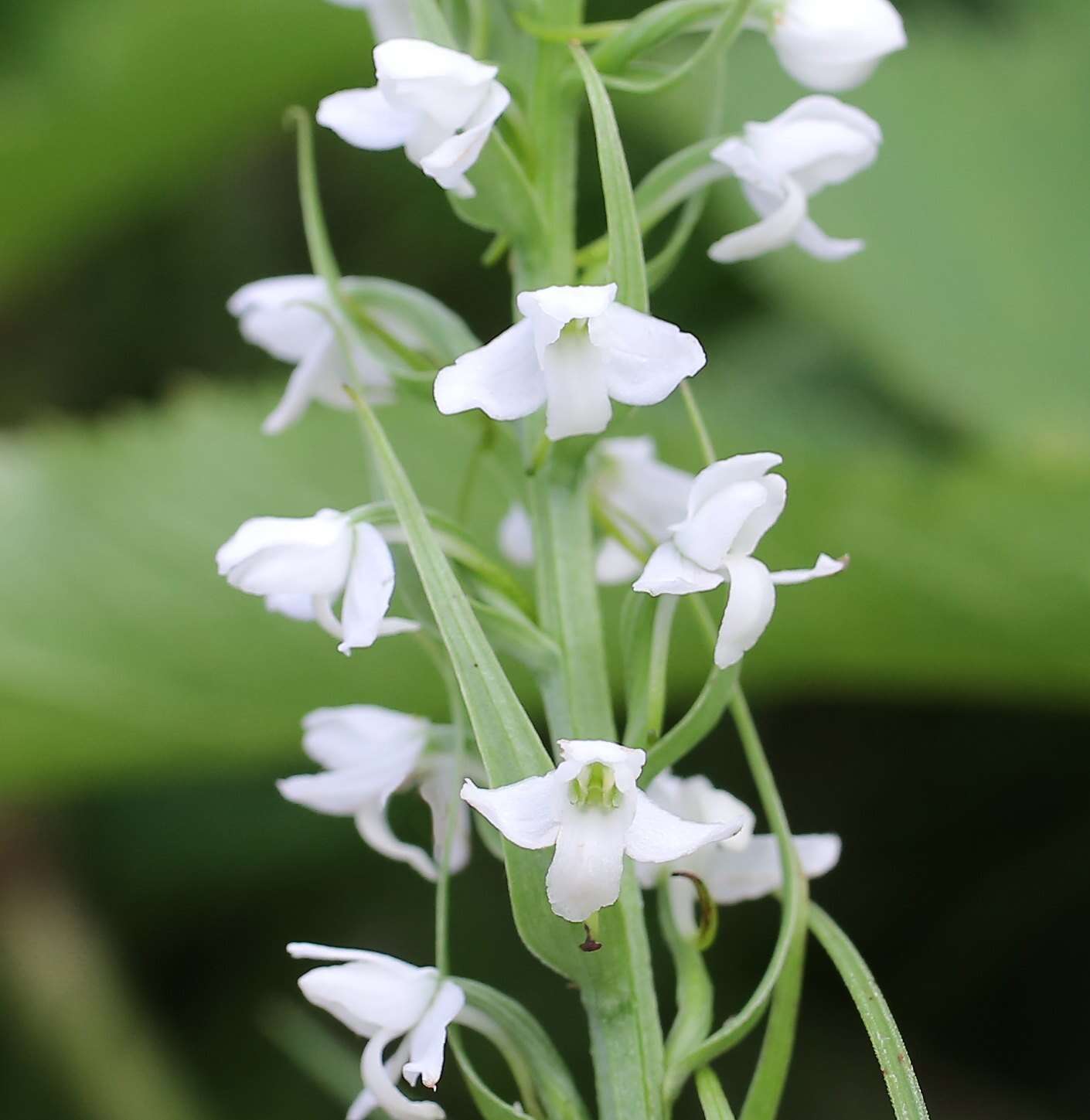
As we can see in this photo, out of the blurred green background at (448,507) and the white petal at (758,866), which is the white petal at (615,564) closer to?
the white petal at (758,866)

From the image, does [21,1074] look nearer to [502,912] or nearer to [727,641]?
[502,912]

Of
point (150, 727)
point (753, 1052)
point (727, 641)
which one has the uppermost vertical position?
point (727, 641)

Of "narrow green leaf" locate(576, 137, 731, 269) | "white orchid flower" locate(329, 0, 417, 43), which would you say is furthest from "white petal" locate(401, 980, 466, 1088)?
"white orchid flower" locate(329, 0, 417, 43)

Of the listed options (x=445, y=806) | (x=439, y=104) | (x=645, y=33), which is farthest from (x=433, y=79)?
(x=445, y=806)

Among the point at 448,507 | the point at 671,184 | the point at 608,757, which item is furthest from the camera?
the point at 448,507

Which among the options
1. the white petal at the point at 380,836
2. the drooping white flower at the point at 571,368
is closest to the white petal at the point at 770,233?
the drooping white flower at the point at 571,368

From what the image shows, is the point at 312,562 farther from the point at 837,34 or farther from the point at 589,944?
the point at 837,34

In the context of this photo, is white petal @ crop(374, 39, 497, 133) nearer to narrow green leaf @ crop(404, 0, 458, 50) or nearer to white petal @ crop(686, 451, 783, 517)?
narrow green leaf @ crop(404, 0, 458, 50)

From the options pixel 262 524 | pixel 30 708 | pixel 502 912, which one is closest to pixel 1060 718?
pixel 502 912
